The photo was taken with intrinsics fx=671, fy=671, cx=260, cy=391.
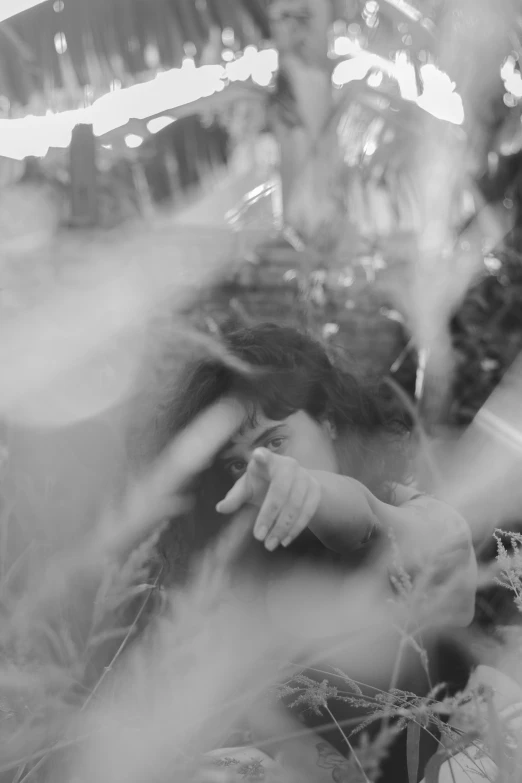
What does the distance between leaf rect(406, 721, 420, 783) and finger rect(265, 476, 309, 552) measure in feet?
0.49

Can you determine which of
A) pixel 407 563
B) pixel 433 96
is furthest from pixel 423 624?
pixel 433 96

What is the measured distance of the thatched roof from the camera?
0.75 metres

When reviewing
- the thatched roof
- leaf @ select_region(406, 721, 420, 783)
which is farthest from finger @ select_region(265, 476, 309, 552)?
the thatched roof

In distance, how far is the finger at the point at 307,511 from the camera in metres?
0.40

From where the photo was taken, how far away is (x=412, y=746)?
1.41 ft

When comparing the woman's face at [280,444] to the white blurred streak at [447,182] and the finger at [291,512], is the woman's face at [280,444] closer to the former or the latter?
the finger at [291,512]

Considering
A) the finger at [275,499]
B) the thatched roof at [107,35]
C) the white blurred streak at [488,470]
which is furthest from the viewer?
the thatched roof at [107,35]

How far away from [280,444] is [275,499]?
83 mm

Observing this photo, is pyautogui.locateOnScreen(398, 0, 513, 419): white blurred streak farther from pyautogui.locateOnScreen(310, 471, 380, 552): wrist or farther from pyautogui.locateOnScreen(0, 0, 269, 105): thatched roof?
pyautogui.locateOnScreen(310, 471, 380, 552): wrist

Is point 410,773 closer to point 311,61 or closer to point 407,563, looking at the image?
point 407,563

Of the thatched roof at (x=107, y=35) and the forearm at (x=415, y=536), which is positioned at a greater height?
the thatched roof at (x=107, y=35)

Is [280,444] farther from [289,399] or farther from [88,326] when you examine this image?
[88,326]

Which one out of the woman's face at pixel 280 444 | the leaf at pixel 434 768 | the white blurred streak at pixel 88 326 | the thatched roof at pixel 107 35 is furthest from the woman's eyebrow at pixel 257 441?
the thatched roof at pixel 107 35

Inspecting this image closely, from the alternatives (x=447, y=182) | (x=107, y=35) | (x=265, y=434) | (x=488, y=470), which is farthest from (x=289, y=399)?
(x=107, y=35)
